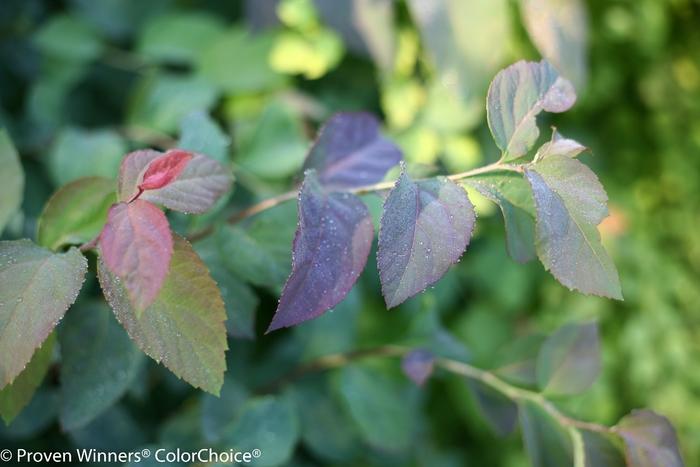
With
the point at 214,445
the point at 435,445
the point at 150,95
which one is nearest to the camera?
the point at 214,445

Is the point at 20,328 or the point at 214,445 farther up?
the point at 20,328

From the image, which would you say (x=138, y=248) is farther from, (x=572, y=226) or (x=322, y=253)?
(x=572, y=226)

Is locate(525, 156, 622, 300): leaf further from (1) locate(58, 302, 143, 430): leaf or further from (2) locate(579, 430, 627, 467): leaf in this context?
(1) locate(58, 302, 143, 430): leaf

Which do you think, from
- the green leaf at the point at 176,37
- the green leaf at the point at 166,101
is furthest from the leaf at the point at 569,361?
the green leaf at the point at 176,37

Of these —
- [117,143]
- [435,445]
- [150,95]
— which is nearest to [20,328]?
[117,143]

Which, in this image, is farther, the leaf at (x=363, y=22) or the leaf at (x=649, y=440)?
the leaf at (x=363, y=22)

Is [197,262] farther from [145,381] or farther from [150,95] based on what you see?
[150,95]

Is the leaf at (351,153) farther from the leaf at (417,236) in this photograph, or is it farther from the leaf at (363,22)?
the leaf at (363,22)
